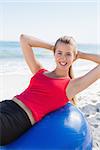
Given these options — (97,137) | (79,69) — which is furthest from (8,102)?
(79,69)

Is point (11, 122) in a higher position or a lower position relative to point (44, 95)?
lower

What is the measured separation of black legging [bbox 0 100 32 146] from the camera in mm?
2469

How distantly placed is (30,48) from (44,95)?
658 millimetres

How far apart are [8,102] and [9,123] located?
199 millimetres

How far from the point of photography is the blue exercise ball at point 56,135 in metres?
2.49

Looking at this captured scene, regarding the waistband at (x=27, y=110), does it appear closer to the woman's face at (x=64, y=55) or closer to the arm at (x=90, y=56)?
the woman's face at (x=64, y=55)

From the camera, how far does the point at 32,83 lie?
2748 millimetres

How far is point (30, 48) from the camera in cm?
314

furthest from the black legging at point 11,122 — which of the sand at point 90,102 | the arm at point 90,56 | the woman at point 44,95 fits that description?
the sand at point 90,102

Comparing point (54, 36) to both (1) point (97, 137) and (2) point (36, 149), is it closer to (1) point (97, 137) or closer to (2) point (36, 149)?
(1) point (97, 137)

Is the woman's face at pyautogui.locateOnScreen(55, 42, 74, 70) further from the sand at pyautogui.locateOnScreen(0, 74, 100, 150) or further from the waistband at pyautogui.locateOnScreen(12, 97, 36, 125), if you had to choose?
the sand at pyautogui.locateOnScreen(0, 74, 100, 150)

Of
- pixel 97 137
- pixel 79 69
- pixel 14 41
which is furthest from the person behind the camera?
pixel 14 41

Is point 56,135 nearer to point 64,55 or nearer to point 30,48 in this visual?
point 64,55

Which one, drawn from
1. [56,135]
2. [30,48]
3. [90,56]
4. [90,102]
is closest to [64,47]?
[90,56]
